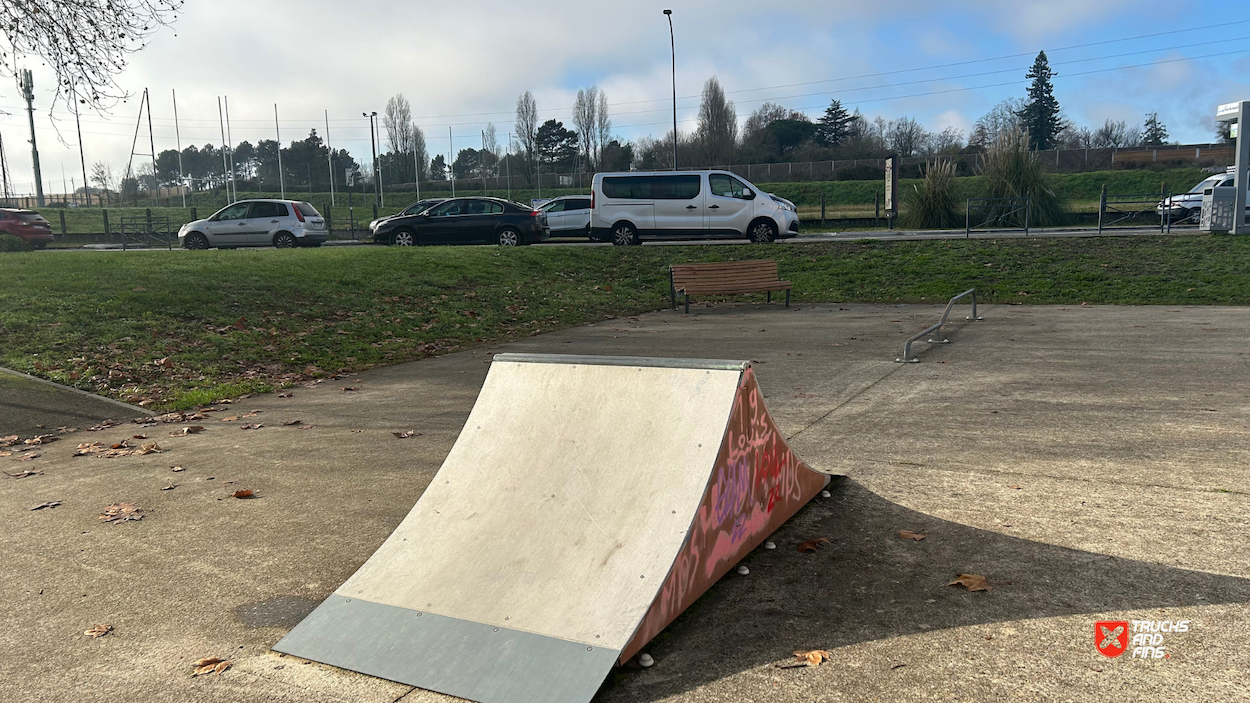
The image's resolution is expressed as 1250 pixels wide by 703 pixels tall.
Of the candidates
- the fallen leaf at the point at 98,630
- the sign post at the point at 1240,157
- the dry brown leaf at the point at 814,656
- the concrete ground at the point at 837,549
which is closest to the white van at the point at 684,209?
the sign post at the point at 1240,157

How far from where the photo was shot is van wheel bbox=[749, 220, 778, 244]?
66.7 feet

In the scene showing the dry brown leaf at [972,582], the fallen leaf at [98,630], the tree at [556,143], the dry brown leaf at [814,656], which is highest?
the tree at [556,143]

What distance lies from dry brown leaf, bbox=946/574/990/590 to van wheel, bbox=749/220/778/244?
1747 centimetres

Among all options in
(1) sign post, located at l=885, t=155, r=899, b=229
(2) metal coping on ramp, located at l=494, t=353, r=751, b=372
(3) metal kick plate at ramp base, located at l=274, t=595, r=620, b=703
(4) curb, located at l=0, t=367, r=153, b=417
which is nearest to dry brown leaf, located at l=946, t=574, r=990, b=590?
(2) metal coping on ramp, located at l=494, t=353, r=751, b=372

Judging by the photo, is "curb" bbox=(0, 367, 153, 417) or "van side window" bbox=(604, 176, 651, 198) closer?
"curb" bbox=(0, 367, 153, 417)

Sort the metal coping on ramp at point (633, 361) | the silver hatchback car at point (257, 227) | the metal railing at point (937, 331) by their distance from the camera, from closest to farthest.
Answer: the metal coping on ramp at point (633, 361), the metal railing at point (937, 331), the silver hatchback car at point (257, 227)

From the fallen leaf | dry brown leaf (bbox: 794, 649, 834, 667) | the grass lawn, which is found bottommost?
the fallen leaf

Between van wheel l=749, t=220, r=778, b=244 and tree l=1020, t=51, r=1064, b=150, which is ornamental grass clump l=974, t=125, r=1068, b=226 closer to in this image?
van wheel l=749, t=220, r=778, b=244

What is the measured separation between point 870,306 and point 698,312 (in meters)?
3.02

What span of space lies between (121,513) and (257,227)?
64.7 feet

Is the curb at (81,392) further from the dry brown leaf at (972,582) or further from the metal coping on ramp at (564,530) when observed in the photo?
the dry brown leaf at (972,582)

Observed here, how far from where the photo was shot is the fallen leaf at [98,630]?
3160 millimetres

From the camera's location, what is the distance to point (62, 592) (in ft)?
11.6

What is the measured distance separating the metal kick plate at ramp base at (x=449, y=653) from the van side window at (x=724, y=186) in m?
18.2
